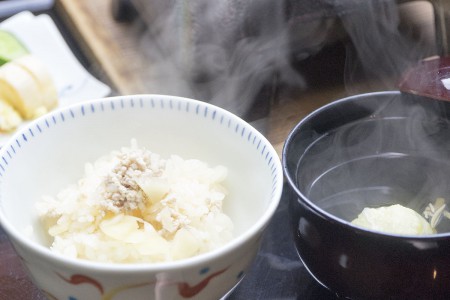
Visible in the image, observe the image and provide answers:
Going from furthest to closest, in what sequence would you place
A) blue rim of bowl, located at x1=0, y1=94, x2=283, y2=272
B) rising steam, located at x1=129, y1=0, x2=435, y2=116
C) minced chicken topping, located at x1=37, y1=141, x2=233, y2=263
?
rising steam, located at x1=129, y1=0, x2=435, y2=116, minced chicken topping, located at x1=37, y1=141, x2=233, y2=263, blue rim of bowl, located at x1=0, y1=94, x2=283, y2=272

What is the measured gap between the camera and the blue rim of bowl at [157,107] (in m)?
0.83

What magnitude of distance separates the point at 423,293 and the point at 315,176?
0.33 meters

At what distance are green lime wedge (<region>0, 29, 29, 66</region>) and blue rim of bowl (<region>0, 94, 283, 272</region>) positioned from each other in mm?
920

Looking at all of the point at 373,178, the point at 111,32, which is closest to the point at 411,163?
the point at 373,178

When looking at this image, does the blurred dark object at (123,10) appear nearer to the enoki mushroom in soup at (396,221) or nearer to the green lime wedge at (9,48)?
the green lime wedge at (9,48)

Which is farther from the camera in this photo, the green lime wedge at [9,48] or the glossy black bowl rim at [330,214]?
the green lime wedge at [9,48]

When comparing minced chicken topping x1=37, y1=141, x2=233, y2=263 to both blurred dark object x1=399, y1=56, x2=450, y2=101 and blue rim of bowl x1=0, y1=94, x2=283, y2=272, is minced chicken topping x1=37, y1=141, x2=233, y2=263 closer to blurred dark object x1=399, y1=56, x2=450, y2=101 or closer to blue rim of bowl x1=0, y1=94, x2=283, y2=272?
blue rim of bowl x1=0, y1=94, x2=283, y2=272

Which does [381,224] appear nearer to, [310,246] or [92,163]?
[310,246]

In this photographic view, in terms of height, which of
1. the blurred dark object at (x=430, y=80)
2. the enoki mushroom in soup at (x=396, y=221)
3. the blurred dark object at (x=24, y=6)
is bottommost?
the enoki mushroom in soup at (x=396, y=221)

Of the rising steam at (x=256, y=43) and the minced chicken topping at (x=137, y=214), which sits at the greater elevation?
the minced chicken topping at (x=137, y=214)

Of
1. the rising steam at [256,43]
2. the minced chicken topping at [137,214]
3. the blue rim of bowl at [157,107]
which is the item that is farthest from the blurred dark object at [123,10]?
the minced chicken topping at [137,214]

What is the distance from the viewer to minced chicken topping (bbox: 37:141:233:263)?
95 cm

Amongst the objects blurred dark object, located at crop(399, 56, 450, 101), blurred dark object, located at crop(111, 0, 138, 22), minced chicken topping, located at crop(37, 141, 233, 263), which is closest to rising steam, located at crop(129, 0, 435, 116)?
blurred dark object, located at crop(111, 0, 138, 22)

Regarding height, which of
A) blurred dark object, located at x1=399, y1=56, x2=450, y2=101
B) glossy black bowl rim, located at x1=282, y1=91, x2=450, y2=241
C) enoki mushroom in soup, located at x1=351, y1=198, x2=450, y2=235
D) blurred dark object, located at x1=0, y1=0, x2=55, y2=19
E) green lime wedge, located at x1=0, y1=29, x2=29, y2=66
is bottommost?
enoki mushroom in soup, located at x1=351, y1=198, x2=450, y2=235
